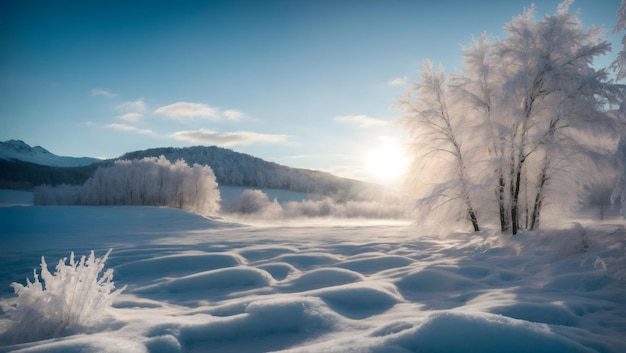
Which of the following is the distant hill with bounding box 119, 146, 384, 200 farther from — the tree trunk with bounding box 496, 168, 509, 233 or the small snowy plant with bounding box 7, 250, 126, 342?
the small snowy plant with bounding box 7, 250, 126, 342

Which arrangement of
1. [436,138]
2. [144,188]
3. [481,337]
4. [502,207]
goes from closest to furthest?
[481,337] < [502,207] < [436,138] < [144,188]

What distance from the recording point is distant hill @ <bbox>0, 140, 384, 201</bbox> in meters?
101

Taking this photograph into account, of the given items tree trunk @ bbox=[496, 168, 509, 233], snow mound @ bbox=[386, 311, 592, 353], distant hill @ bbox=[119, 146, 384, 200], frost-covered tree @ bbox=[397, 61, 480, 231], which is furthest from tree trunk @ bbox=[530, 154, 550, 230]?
distant hill @ bbox=[119, 146, 384, 200]

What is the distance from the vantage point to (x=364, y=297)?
14.8ft

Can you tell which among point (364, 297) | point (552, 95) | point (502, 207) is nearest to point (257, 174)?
point (502, 207)

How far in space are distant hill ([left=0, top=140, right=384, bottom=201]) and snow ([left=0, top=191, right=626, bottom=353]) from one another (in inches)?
3497

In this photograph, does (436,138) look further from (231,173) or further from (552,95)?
(231,173)

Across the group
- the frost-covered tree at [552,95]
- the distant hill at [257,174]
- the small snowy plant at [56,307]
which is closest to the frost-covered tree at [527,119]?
the frost-covered tree at [552,95]

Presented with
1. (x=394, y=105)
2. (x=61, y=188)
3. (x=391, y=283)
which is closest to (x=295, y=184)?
(x=61, y=188)

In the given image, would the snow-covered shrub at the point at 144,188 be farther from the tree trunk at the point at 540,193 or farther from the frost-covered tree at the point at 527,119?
the tree trunk at the point at 540,193

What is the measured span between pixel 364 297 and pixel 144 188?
3506 centimetres

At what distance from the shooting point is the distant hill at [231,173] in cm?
10138

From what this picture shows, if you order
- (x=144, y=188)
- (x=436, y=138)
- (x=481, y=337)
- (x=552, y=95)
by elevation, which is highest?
(x=552, y=95)

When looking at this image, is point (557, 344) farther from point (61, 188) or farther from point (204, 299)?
point (61, 188)
